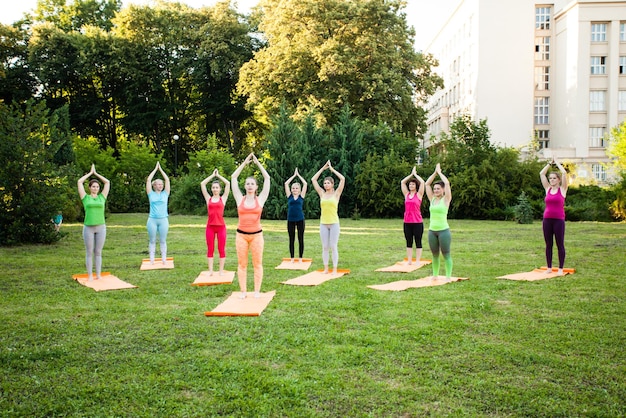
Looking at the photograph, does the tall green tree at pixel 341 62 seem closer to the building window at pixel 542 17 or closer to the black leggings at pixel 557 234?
the black leggings at pixel 557 234

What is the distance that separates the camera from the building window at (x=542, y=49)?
48.5m

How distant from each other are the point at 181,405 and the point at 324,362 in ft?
4.75

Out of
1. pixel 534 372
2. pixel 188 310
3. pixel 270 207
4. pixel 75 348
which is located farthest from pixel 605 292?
pixel 270 207

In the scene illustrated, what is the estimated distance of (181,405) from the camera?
4.27m

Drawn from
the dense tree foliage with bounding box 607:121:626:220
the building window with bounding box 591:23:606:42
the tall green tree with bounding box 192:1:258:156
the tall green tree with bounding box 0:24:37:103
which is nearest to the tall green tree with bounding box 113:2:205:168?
the tall green tree with bounding box 192:1:258:156

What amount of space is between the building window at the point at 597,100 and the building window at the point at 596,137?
150 cm

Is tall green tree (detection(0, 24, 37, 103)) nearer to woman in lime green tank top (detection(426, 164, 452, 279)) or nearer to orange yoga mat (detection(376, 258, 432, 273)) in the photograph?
orange yoga mat (detection(376, 258, 432, 273))

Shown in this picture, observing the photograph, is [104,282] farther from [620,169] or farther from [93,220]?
[620,169]

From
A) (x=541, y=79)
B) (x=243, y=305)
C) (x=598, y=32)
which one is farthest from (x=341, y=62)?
(x=541, y=79)

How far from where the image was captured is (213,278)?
985cm

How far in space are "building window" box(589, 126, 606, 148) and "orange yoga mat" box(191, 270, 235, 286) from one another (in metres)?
41.1

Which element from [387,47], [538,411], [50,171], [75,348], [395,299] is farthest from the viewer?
[387,47]

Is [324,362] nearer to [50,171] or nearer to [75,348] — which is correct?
[75,348]

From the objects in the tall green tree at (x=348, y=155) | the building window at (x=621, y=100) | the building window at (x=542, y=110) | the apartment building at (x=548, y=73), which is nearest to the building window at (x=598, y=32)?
the apartment building at (x=548, y=73)
